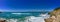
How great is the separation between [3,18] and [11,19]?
4.2 inches

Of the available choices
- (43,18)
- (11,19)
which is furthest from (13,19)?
(43,18)

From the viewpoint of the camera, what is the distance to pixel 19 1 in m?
1.32

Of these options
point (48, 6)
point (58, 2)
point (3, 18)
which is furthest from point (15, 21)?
point (58, 2)

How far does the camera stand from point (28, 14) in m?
1.30

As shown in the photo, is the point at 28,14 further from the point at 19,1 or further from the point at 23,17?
the point at 19,1

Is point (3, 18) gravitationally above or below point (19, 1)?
below

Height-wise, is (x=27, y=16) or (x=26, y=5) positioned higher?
(x=26, y=5)

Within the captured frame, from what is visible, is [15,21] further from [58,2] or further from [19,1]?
[58,2]

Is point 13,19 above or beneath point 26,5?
beneath

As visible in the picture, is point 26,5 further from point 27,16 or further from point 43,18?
point 43,18

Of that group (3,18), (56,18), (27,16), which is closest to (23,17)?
(27,16)

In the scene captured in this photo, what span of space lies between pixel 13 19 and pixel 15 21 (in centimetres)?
4

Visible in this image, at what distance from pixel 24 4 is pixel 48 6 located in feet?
1.02

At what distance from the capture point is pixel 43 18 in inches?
50.5
